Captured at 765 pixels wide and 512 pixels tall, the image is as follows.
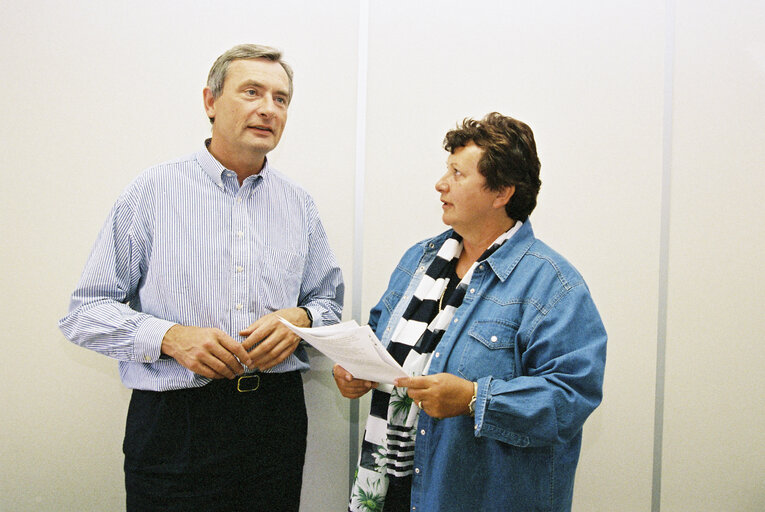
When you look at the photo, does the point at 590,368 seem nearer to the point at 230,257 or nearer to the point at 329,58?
the point at 230,257

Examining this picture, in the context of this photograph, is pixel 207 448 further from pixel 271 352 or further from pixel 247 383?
pixel 271 352

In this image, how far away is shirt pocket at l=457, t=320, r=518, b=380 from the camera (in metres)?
1.40

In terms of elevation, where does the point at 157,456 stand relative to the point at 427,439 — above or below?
below

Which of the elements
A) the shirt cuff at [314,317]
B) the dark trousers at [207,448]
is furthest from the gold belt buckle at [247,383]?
the shirt cuff at [314,317]

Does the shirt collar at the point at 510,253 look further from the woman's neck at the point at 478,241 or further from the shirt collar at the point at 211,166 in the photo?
the shirt collar at the point at 211,166

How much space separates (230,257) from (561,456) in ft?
3.46

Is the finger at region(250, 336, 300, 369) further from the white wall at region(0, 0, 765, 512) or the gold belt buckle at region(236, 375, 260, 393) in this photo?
the white wall at region(0, 0, 765, 512)

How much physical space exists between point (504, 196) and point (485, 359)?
47 centimetres

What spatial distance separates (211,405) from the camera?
1.56m

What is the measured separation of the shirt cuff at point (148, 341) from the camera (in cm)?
146

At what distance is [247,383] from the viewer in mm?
1605

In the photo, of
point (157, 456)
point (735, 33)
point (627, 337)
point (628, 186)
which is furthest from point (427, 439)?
point (735, 33)

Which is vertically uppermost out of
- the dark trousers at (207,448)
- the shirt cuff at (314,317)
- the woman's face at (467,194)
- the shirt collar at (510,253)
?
the woman's face at (467,194)

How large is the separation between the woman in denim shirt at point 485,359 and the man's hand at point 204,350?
1.02ft
